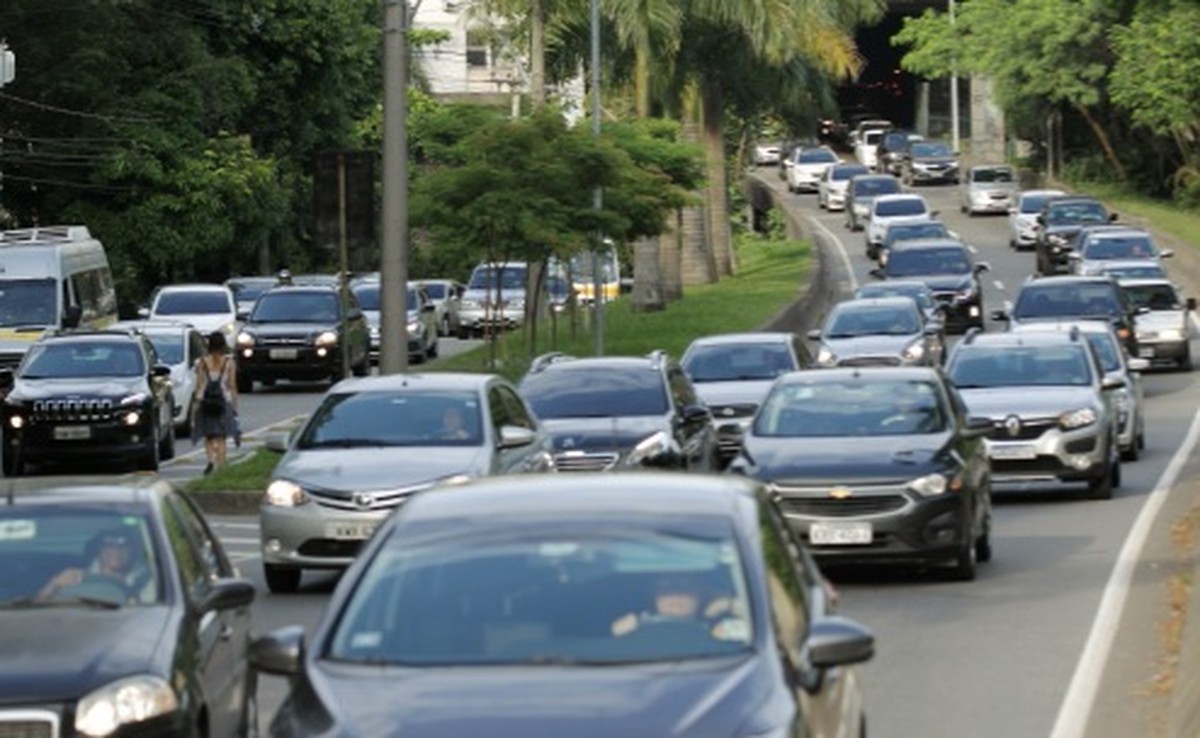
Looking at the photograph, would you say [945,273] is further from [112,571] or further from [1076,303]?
[112,571]

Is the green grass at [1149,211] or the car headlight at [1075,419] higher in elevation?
the green grass at [1149,211]

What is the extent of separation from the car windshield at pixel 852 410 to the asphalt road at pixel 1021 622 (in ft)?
3.60

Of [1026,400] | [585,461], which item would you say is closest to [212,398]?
[585,461]

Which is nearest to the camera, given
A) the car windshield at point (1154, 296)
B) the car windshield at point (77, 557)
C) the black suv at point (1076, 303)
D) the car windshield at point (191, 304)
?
the car windshield at point (77, 557)

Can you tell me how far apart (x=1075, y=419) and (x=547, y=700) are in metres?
19.9

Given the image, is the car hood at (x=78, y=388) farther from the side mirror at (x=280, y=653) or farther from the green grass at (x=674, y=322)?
the side mirror at (x=280, y=653)

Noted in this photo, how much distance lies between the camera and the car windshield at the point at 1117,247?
55625mm

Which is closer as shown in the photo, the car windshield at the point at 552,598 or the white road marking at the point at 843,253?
the car windshield at the point at 552,598

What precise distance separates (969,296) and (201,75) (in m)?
25.8

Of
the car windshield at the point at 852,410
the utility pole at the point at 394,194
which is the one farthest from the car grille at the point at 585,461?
the utility pole at the point at 394,194

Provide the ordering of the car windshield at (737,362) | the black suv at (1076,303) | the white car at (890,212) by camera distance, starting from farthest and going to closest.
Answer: the white car at (890,212), the black suv at (1076,303), the car windshield at (737,362)

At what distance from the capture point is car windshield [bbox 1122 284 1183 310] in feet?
158

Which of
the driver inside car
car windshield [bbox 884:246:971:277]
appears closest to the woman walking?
the driver inside car

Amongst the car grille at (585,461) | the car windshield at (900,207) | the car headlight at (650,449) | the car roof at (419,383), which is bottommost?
the car grille at (585,461)
